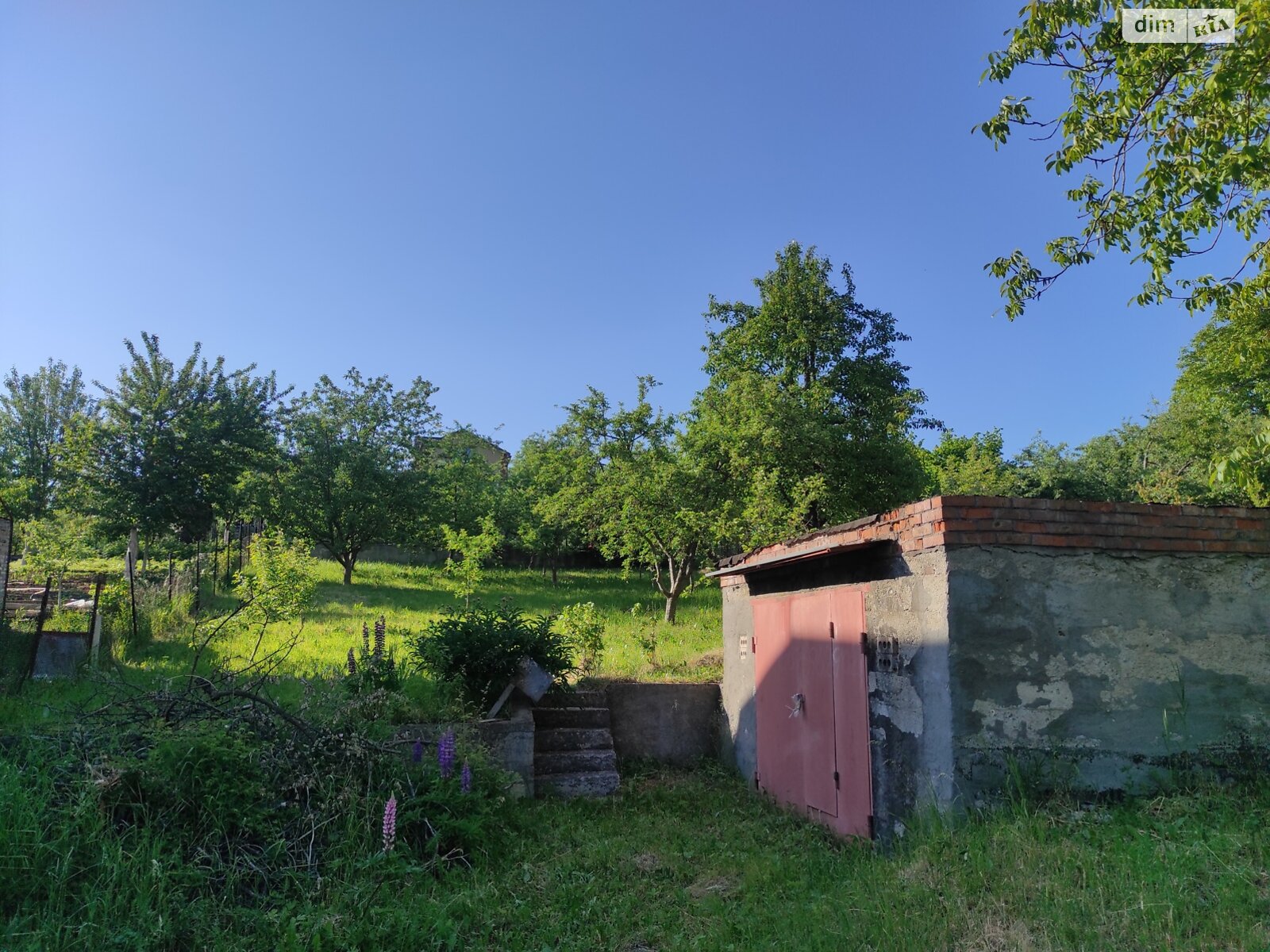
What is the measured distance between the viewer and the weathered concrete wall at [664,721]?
9.38 meters


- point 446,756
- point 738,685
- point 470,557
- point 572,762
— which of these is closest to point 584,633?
point 572,762

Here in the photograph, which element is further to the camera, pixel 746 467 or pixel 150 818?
pixel 746 467

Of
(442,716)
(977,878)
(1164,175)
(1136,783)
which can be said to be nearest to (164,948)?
(442,716)

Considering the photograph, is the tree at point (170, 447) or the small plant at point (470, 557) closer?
the small plant at point (470, 557)

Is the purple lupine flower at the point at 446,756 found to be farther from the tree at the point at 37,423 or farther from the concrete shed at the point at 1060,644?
the tree at the point at 37,423

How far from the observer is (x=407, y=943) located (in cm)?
408

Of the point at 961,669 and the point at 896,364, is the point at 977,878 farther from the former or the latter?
the point at 896,364

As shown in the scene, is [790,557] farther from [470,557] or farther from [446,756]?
[470,557]

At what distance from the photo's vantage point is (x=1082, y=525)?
534 centimetres

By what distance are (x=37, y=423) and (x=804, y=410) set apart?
124 feet

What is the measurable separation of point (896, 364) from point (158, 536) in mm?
21284

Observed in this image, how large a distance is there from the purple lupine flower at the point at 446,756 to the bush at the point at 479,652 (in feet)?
7.24

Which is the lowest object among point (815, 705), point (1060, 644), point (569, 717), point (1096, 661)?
point (569, 717)

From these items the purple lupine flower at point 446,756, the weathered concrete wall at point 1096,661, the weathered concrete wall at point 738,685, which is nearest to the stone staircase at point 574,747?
the weathered concrete wall at point 738,685
